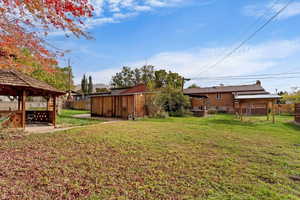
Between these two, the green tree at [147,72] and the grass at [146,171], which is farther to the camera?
the green tree at [147,72]

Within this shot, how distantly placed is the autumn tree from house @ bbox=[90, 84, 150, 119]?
358 inches

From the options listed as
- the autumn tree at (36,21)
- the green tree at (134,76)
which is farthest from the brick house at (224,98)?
the autumn tree at (36,21)

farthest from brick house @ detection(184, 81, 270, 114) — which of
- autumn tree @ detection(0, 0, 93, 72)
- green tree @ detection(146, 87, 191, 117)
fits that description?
autumn tree @ detection(0, 0, 93, 72)

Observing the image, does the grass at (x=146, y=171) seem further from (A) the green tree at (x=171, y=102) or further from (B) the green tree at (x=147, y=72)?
(B) the green tree at (x=147, y=72)

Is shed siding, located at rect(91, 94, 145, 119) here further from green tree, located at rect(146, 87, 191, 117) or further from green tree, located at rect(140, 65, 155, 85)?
green tree, located at rect(140, 65, 155, 85)

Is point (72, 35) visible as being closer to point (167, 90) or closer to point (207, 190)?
point (207, 190)

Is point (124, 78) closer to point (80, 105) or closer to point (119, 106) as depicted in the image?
point (80, 105)

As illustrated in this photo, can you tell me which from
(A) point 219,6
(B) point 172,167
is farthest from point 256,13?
(B) point 172,167

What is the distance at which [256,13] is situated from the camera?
940cm

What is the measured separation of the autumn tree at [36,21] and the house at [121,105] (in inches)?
358

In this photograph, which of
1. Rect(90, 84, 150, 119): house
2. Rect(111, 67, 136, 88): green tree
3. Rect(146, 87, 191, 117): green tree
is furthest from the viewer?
Rect(111, 67, 136, 88): green tree

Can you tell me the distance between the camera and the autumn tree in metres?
4.23

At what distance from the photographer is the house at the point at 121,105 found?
14570 mm

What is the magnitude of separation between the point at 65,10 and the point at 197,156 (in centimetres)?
537
